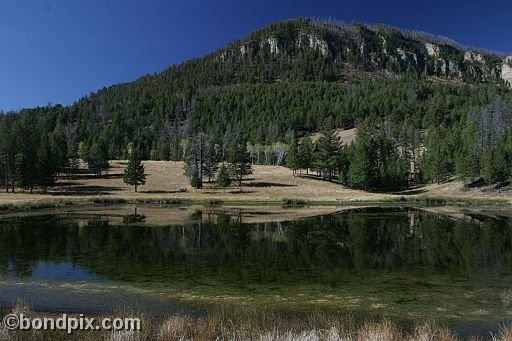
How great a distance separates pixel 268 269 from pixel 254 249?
753 cm

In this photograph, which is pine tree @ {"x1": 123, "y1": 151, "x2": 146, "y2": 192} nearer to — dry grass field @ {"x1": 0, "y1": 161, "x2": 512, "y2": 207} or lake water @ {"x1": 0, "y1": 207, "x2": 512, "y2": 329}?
dry grass field @ {"x1": 0, "y1": 161, "x2": 512, "y2": 207}

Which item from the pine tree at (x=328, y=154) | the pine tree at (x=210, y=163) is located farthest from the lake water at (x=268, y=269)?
the pine tree at (x=328, y=154)

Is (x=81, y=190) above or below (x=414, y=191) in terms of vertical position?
below

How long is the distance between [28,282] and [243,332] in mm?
15457

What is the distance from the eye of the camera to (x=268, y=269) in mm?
25984

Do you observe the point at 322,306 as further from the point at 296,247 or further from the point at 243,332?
the point at 296,247

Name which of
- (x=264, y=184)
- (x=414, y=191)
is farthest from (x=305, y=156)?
(x=414, y=191)

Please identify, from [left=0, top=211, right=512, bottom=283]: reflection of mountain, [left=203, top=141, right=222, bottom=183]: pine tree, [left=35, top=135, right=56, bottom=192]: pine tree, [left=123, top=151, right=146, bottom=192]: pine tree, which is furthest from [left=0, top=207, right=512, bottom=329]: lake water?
[left=203, top=141, right=222, bottom=183]: pine tree

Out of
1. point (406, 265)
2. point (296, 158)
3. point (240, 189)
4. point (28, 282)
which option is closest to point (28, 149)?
point (240, 189)

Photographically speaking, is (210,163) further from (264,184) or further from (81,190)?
(81,190)

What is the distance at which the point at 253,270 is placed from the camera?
25.7 m

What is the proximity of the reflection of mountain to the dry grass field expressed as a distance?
41269 millimetres

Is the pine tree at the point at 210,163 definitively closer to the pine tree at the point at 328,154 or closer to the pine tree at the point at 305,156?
the pine tree at the point at 305,156

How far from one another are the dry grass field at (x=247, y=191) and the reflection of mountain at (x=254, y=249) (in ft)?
135
